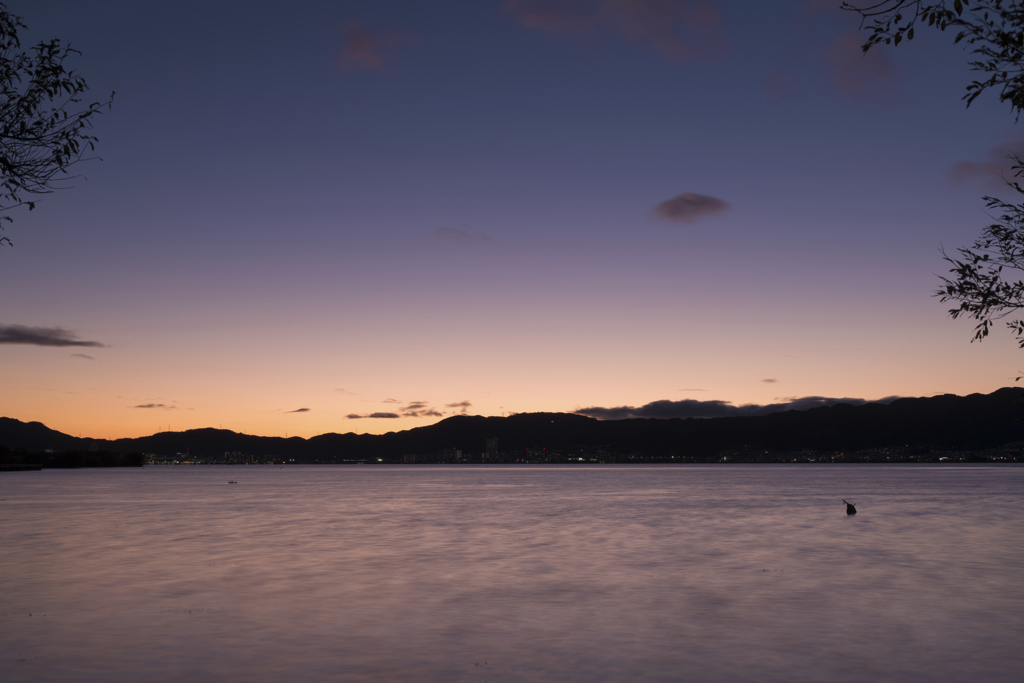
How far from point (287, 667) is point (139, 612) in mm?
8728

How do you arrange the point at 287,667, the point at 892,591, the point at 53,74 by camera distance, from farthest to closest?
the point at 892,591, the point at 287,667, the point at 53,74

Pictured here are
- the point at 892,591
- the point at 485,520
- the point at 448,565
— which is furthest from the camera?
the point at 485,520

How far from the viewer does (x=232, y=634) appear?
64.2 ft

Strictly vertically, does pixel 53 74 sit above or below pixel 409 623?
above

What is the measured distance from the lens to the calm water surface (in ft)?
54.3

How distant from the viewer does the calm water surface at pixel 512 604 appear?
54.3 ft

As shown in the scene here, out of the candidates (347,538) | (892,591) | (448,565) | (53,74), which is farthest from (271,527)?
(53,74)

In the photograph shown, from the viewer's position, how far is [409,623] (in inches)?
843

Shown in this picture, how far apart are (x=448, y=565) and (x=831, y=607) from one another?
15838 millimetres

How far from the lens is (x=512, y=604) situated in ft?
80.2

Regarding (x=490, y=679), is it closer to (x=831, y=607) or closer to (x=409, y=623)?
(x=409, y=623)

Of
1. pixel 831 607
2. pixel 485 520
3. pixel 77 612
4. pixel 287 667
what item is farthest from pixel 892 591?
pixel 485 520

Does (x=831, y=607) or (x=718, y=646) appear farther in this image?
(x=831, y=607)

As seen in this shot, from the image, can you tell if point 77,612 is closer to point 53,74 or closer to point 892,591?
point 53,74
